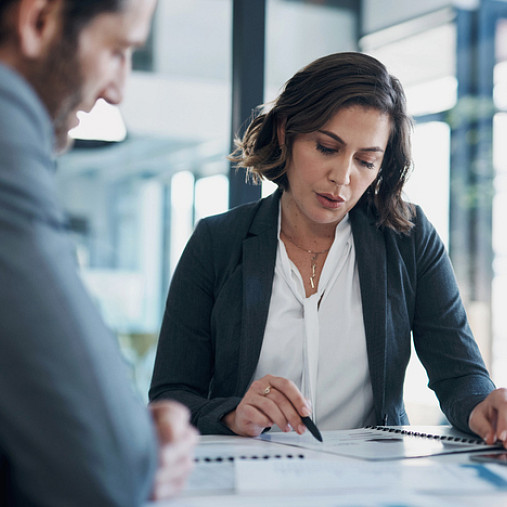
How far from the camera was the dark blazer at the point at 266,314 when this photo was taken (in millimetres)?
1528

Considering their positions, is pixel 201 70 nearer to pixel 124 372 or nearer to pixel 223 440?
pixel 223 440

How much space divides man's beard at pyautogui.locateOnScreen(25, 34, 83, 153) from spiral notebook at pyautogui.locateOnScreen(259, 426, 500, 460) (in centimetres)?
65

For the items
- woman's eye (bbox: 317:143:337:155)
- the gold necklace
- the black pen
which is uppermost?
woman's eye (bbox: 317:143:337:155)

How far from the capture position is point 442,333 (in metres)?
1.59

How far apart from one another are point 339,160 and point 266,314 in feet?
1.29

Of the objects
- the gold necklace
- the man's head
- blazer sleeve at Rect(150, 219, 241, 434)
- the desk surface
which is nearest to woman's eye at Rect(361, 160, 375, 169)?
the gold necklace

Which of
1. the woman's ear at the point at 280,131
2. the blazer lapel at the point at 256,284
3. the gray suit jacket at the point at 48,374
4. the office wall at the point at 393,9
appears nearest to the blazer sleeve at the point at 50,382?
the gray suit jacket at the point at 48,374

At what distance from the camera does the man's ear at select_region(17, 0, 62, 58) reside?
0.70 meters

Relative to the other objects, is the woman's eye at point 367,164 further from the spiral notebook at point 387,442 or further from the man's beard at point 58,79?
the man's beard at point 58,79

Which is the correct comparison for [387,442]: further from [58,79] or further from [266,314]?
[58,79]

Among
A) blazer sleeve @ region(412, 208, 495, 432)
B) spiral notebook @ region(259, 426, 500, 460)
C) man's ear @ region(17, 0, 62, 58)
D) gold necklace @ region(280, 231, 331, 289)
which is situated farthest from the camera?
gold necklace @ region(280, 231, 331, 289)

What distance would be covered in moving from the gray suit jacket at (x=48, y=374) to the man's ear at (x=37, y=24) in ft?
0.32

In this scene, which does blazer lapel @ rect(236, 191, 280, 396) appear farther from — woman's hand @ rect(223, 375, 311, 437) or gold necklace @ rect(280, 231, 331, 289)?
woman's hand @ rect(223, 375, 311, 437)

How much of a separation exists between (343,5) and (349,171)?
2.12 m
